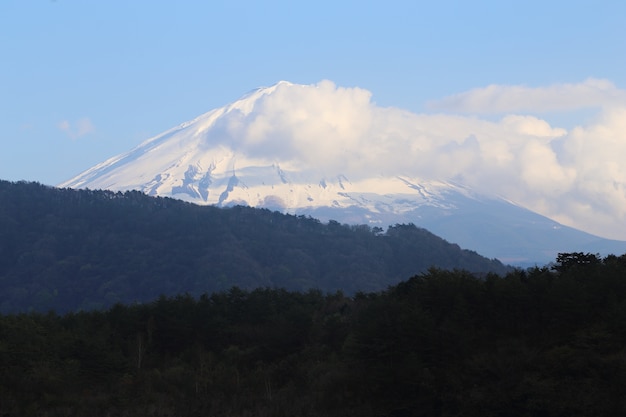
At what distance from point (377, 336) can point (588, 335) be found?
26.0 ft

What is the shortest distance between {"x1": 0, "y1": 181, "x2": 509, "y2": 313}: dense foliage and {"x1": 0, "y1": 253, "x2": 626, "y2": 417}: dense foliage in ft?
320

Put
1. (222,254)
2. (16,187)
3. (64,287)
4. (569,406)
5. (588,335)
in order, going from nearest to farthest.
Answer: (569,406) → (588,335) → (64,287) → (222,254) → (16,187)

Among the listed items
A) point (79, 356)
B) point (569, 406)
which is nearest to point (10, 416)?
point (79, 356)

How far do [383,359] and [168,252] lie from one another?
129119 mm

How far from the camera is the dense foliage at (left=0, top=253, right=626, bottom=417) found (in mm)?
35062

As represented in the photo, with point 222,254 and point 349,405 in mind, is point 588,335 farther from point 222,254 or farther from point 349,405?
point 222,254

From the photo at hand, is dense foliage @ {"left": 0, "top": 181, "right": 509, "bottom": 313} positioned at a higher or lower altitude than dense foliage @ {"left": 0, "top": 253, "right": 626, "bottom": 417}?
higher

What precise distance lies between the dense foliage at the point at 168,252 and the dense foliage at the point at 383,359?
9739cm

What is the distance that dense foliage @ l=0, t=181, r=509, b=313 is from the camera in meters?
152

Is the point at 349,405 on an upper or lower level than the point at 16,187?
lower

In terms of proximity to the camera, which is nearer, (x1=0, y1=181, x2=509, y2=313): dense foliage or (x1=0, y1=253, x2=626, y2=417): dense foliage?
(x1=0, y1=253, x2=626, y2=417): dense foliage

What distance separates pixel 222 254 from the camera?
162 m

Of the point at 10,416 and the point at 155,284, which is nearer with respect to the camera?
the point at 10,416

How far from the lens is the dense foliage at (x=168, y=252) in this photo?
15162cm
